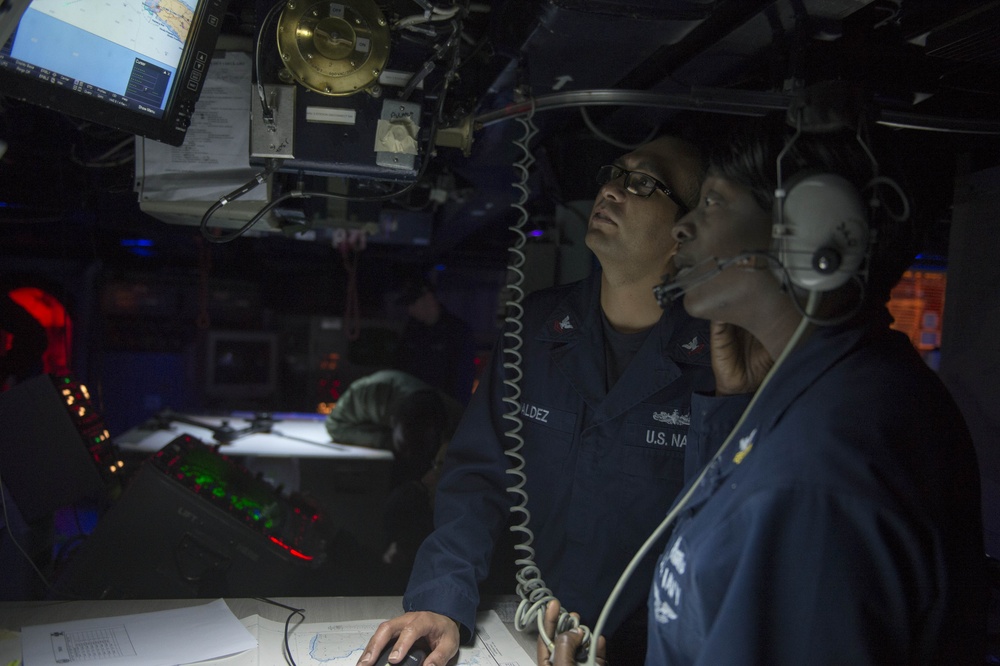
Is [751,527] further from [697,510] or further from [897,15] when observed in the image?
[897,15]

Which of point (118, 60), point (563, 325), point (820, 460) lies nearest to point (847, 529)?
point (820, 460)

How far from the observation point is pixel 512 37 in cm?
163

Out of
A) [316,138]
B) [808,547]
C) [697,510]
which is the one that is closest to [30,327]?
[316,138]

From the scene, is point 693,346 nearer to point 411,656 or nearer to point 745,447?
point 745,447

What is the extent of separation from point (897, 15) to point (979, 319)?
2.61ft

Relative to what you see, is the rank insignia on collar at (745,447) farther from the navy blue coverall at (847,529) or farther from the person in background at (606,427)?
the person in background at (606,427)

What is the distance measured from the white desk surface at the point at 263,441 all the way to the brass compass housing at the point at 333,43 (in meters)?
2.43

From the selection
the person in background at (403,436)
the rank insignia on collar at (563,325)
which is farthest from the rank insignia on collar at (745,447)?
the person in background at (403,436)

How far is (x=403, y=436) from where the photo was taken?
12.1 feet

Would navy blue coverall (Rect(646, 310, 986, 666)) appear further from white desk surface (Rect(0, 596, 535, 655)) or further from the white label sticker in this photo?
the white label sticker

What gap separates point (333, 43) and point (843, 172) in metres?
0.94

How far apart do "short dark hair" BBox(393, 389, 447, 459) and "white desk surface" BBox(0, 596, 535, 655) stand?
2.11 m

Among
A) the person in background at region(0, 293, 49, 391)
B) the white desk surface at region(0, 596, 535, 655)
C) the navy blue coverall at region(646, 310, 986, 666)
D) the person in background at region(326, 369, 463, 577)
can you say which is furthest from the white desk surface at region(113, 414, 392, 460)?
the navy blue coverall at region(646, 310, 986, 666)

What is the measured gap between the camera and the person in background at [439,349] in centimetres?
475
